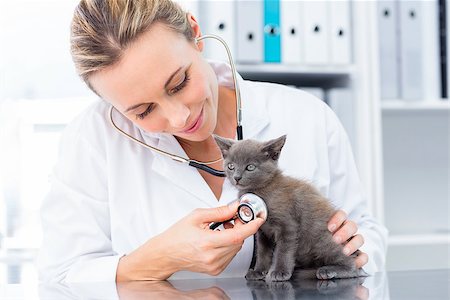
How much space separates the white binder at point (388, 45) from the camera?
2170 millimetres

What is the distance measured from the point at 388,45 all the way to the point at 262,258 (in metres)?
1.25

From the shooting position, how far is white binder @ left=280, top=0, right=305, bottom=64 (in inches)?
83.7

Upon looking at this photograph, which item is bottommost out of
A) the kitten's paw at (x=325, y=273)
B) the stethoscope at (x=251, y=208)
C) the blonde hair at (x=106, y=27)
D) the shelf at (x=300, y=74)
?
the kitten's paw at (x=325, y=273)

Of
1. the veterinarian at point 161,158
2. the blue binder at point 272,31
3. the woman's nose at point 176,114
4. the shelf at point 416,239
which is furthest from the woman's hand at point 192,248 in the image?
the shelf at point 416,239

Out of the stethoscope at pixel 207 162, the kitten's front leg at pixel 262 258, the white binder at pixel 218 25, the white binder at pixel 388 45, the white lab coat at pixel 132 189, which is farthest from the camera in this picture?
the white binder at pixel 388 45

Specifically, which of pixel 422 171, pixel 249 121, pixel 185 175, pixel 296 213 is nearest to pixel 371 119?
pixel 422 171

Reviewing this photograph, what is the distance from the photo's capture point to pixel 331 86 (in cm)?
236

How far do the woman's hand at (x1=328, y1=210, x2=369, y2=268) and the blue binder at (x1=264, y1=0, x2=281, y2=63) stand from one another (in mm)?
1013

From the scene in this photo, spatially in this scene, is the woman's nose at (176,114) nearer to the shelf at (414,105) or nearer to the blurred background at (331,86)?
the blurred background at (331,86)

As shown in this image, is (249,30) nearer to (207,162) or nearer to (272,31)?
(272,31)

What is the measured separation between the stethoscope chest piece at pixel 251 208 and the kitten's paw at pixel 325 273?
16 cm

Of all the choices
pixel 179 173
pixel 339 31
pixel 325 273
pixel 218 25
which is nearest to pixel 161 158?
pixel 179 173

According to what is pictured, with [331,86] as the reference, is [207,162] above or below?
below

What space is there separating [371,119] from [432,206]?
0.66 metres
